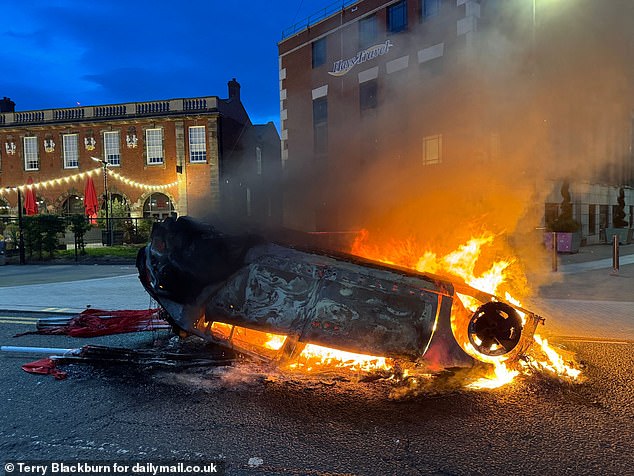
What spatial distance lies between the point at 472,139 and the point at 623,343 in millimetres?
2315

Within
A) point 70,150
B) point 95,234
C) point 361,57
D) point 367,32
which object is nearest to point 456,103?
point 361,57

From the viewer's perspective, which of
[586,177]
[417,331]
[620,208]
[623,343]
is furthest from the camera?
[620,208]

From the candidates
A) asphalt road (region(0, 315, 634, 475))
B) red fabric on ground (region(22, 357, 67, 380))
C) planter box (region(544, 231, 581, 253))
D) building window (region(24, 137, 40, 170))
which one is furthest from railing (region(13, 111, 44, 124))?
planter box (region(544, 231, 581, 253))

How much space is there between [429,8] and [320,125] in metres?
2.29

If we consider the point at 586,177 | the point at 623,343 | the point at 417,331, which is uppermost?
the point at 586,177

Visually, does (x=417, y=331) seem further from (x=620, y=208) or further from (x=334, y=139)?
(x=620, y=208)

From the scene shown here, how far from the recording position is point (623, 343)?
3584 millimetres

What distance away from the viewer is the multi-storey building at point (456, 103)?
312 cm

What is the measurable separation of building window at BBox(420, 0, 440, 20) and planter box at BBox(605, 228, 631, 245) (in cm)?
1257

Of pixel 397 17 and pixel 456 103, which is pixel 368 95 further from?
pixel 456 103

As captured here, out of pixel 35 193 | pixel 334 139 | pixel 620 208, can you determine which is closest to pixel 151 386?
pixel 334 139

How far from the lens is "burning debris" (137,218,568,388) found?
2385 millimetres

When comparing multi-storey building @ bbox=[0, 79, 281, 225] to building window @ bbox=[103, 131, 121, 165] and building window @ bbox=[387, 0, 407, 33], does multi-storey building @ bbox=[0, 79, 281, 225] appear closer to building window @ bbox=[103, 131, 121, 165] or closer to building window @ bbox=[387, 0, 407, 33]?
building window @ bbox=[103, 131, 121, 165]

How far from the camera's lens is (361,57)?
16.9 ft
